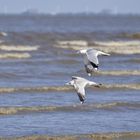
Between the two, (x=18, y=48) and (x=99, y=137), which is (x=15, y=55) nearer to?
(x=18, y=48)

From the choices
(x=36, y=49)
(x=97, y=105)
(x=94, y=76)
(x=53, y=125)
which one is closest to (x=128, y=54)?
(x=36, y=49)

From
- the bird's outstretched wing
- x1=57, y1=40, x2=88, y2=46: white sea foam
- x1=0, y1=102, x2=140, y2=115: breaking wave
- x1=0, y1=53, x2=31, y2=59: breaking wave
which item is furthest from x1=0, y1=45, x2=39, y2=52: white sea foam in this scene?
the bird's outstretched wing

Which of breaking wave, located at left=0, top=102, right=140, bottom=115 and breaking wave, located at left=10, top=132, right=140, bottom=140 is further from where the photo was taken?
breaking wave, located at left=0, top=102, right=140, bottom=115

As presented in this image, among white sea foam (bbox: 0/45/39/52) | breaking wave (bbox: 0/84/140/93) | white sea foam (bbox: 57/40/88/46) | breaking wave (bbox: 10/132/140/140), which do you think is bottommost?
breaking wave (bbox: 10/132/140/140)

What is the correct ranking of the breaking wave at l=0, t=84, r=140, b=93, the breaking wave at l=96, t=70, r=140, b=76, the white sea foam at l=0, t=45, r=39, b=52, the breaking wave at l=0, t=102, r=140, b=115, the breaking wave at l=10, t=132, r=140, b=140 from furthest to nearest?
the white sea foam at l=0, t=45, r=39, b=52
the breaking wave at l=96, t=70, r=140, b=76
the breaking wave at l=0, t=84, r=140, b=93
the breaking wave at l=0, t=102, r=140, b=115
the breaking wave at l=10, t=132, r=140, b=140

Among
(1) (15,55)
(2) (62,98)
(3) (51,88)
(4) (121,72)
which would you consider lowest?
(2) (62,98)

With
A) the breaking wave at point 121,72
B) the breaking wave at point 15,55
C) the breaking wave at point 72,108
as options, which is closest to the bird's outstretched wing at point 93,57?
the breaking wave at point 72,108

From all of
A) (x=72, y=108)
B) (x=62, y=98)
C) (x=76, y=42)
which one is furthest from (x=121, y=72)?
(x=76, y=42)

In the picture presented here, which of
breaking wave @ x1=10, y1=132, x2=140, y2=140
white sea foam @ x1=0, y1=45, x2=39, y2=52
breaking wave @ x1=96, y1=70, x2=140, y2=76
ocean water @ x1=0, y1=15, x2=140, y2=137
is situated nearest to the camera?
breaking wave @ x1=10, y1=132, x2=140, y2=140

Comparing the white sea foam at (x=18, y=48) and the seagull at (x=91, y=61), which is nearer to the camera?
the seagull at (x=91, y=61)

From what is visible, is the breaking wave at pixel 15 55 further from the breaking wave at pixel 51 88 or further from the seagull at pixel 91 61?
the seagull at pixel 91 61

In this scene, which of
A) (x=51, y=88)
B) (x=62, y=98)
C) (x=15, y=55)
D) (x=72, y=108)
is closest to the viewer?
(x=72, y=108)

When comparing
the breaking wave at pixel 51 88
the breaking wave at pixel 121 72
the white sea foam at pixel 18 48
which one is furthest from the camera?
the white sea foam at pixel 18 48

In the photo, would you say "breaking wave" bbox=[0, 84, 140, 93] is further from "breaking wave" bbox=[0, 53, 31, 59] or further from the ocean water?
"breaking wave" bbox=[0, 53, 31, 59]
